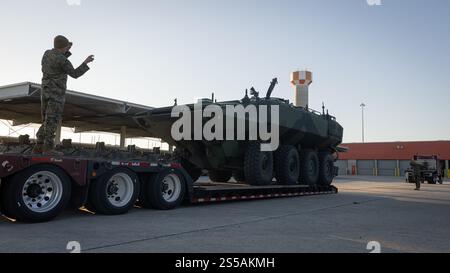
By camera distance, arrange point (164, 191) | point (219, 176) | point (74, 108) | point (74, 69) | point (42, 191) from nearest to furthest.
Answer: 1. point (42, 191)
2. point (74, 69)
3. point (164, 191)
4. point (219, 176)
5. point (74, 108)

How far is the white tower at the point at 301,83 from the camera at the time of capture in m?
39.4

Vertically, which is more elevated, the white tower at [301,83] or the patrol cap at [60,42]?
the white tower at [301,83]

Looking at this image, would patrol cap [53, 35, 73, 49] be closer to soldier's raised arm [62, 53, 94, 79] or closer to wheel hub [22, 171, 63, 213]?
soldier's raised arm [62, 53, 94, 79]

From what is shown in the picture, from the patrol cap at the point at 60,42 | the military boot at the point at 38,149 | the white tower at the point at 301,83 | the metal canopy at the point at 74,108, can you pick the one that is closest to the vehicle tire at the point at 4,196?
the military boot at the point at 38,149

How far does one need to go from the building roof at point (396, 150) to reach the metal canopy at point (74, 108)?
32.8 metres

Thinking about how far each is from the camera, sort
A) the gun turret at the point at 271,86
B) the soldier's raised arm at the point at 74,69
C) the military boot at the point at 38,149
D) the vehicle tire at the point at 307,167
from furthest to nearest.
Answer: the vehicle tire at the point at 307,167
the gun turret at the point at 271,86
the soldier's raised arm at the point at 74,69
the military boot at the point at 38,149

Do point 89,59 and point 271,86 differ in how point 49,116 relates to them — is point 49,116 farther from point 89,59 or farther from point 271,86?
point 271,86

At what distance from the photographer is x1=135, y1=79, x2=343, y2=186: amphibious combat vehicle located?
34.0ft

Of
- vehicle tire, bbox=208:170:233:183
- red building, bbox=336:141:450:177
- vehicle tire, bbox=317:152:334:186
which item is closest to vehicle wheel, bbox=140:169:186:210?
vehicle tire, bbox=208:170:233:183

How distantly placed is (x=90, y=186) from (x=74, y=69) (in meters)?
2.08

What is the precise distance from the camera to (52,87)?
7352 millimetres

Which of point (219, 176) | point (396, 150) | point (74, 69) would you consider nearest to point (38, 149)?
point (74, 69)

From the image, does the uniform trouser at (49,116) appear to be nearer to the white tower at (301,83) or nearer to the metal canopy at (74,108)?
the metal canopy at (74,108)

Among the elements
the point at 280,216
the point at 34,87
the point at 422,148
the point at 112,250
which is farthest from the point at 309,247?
the point at 422,148
